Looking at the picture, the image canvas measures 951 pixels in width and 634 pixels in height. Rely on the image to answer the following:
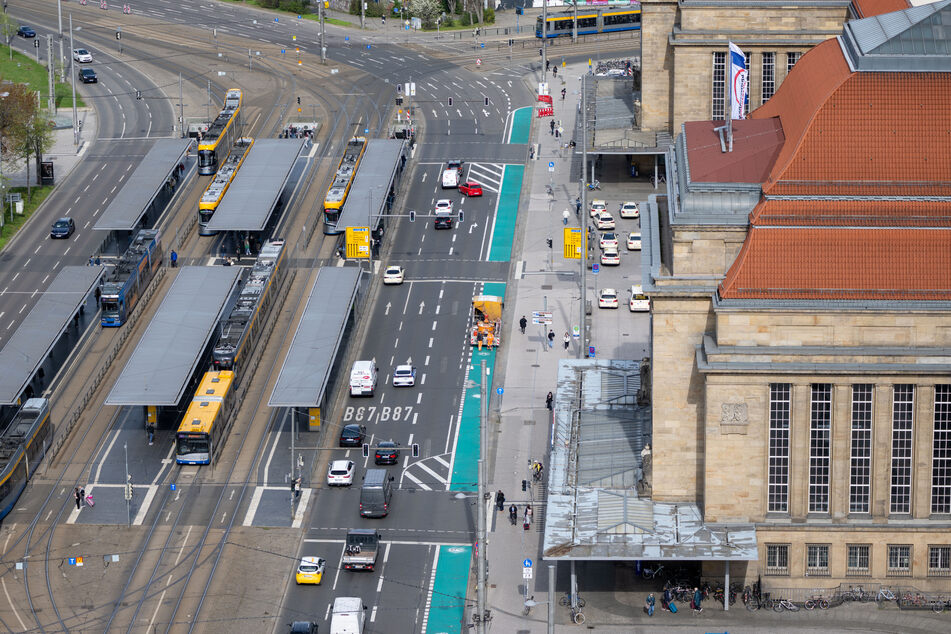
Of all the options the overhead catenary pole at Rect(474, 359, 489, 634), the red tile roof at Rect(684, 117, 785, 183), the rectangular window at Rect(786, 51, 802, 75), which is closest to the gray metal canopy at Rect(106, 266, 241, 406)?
the overhead catenary pole at Rect(474, 359, 489, 634)

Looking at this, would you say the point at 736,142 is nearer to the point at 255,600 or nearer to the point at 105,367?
the point at 255,600

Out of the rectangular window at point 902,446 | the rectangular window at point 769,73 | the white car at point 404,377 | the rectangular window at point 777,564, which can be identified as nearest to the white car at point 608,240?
→ the rectangular window at point 769,73

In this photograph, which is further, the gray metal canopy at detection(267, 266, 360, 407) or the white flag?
the gray metal canopy at detection(267, 266, 360, 407)

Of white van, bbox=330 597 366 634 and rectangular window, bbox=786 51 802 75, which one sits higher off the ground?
rectangular window, bbox=786 51 802 75

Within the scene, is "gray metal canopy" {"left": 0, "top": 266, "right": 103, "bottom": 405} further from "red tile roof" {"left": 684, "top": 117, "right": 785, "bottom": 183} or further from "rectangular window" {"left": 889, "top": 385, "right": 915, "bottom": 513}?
"rectangular window" {"left": 889, "top": 385, "right": 915, "bottom": 513}

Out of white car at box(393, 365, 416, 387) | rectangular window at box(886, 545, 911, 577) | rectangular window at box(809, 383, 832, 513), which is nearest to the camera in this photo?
rectangular window at box(809, 383, 832, 513)

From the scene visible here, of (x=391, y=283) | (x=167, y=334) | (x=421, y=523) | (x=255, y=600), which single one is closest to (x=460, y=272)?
(x=391, y=283)

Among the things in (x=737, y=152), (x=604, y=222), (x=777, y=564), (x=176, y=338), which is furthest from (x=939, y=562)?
(x=604, y=222)

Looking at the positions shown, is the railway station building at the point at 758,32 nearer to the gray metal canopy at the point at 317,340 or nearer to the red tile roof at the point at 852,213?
the gray metal canopy at the point at 317,340
